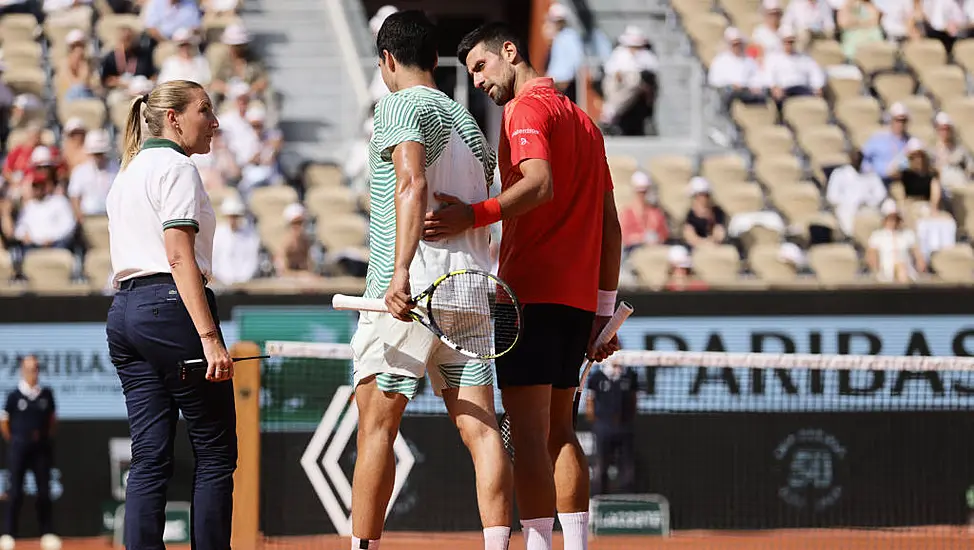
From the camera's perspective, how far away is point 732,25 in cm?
1625

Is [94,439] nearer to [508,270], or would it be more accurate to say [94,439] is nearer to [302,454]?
[302,454]

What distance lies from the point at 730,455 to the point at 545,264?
Result: 4640 millimetres

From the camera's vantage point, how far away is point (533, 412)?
5289mm

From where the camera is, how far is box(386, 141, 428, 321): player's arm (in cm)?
486

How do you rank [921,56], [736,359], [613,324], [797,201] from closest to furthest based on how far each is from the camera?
[613,324]
[736,359]
[797,201]
[921,56]

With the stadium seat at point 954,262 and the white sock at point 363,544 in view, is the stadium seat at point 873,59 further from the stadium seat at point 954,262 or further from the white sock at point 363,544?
the white sock at point 363,544

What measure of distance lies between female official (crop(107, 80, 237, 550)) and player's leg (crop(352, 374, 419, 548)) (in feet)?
1.79

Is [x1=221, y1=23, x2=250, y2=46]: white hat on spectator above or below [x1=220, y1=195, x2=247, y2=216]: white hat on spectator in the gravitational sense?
above

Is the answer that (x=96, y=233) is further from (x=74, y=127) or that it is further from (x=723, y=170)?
(x=723, y=170)

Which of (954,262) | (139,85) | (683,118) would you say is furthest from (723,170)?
(139,85)

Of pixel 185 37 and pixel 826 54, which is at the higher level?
pixel 826 54

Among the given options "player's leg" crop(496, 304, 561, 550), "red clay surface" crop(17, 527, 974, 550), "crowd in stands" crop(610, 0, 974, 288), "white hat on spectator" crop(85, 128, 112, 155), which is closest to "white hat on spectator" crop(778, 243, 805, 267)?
"crowd in stands" crop(610, 0, 974, 288)

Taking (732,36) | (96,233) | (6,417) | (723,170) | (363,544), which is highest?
(732,36)

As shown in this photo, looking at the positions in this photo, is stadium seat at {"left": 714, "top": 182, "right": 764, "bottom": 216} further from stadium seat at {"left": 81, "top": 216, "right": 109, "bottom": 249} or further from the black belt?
the black belt
